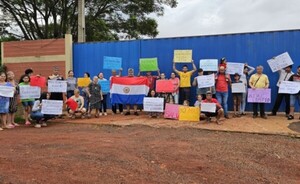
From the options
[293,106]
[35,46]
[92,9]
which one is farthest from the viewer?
[92,9]

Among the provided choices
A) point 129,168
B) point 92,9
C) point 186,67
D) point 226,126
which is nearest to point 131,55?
point 186,67

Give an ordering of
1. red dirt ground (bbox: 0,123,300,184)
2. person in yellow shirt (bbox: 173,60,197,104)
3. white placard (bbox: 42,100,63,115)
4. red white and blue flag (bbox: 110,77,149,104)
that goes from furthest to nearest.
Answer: red white and blue flag (bbox: 110,77,149,104) < person in yellow shirt (bbox: 173,60,197,104) < white placard (bbox: 42,100,63,115) < red dirt ground (bbox: 0,123,300,184)

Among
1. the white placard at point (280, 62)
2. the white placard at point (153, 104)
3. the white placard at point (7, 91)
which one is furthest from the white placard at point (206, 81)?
the white placard at point (7, 91)

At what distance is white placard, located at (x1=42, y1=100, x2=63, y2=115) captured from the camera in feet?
34.3

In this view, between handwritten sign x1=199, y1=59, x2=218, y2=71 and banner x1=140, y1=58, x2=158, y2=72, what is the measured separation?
1.69m

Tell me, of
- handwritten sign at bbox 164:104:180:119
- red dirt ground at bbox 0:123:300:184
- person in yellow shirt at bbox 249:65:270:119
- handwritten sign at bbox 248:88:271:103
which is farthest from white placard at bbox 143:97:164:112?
person in yellow shirt at bbox 249:65:270:119

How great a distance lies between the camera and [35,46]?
15555 millimetres

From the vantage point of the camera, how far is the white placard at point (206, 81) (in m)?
11.2

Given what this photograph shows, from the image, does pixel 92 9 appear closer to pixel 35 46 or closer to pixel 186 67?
pixel 35 46

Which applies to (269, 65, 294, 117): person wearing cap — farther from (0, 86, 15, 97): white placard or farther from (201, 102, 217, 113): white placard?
(0, 86, 15, 97): white placard

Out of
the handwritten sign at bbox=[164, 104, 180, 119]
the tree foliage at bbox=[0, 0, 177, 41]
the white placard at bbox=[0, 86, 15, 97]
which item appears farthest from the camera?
the tree foliage at bbox=[0, 0, 177, 41]

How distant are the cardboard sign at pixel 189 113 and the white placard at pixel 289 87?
252 centimetres

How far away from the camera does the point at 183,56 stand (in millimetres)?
12641

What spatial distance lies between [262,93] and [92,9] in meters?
18.6
